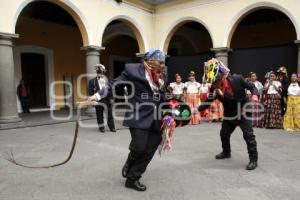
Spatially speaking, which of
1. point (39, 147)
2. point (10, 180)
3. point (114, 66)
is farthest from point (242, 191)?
point (114, 66)

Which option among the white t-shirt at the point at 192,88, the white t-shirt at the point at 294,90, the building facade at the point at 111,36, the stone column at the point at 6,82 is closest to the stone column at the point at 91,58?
the building facade at the point at 111,36

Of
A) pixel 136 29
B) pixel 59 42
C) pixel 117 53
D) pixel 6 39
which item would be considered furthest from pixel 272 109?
pixel 117 53

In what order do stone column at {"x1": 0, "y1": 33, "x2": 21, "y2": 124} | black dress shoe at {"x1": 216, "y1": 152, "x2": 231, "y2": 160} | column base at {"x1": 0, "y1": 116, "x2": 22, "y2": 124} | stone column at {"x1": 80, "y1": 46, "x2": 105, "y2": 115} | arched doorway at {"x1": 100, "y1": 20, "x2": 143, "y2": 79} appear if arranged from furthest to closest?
arched doorway at {"x1": 100, "y1": 20, "x2": 143, "y2": 79} → stone column at {"x1": 80, "y1": 46, "x2": 105, "y2": 115} → column base at {"x1": 0, "y1": 116, "x2": 22, "y2": 124} → stone column at {"x1": 0, "y1": 33, "x2": 21, "y2": 124} → black dress shoe at {"x1": 216, "y1": 152, "x2": 231, "y2": 160}

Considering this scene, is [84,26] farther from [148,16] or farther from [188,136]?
[188,136]

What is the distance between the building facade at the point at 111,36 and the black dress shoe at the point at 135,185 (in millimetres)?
5760

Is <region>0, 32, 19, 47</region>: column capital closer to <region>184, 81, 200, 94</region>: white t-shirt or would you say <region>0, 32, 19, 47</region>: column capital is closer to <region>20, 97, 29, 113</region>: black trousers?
<region>20, 97, 29, 113</region>: black trousers

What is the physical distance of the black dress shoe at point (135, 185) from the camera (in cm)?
342

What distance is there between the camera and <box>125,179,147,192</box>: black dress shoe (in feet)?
11.2

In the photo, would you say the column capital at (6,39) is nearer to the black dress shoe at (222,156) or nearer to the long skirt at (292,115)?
the black dress shoe at (222,156)

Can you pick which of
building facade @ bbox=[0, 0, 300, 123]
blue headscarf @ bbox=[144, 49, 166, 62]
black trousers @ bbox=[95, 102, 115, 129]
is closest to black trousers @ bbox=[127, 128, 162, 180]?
blue headscarf @ bbox=[144, 49, 166, 62]

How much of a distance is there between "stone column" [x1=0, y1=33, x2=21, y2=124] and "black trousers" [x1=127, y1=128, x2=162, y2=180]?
229 inches

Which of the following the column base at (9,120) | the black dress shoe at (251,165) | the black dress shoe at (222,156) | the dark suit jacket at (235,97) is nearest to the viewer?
the black dress shoe at (251,165)

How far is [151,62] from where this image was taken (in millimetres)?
3355

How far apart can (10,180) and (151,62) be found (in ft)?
7.89
